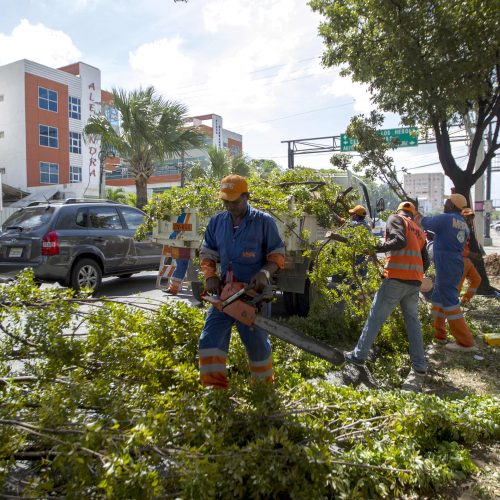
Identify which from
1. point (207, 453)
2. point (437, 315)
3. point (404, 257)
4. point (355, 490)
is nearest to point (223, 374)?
point (207, 453)

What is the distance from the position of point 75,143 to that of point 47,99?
3488mm

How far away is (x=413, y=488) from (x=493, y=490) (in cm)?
46

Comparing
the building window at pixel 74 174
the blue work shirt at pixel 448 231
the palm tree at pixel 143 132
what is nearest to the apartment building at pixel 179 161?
the building window at pixel 74 174

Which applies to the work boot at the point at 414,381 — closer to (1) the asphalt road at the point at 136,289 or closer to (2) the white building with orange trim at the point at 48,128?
(1) the asphalt road at the point at 136,289

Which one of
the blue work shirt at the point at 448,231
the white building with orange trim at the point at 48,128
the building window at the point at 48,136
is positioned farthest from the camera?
the building window at the point at 48,136

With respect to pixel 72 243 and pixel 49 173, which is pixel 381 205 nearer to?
pixel 72 243

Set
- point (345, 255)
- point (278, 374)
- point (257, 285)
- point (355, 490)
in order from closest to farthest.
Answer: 1. point (355, 490)
2. point (257, 285)
3. point (278, 374)
4. point (345, 255)

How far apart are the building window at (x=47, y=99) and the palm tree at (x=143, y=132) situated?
14595 mm

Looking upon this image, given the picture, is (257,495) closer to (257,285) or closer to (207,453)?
(207,453)

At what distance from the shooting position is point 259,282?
3039mm

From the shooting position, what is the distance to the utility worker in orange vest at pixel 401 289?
4.25 m

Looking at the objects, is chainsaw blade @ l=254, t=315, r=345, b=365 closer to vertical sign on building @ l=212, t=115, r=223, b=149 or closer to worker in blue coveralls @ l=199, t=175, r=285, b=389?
worker in blue coveralls @ l=199, t=175, r=285, b=389

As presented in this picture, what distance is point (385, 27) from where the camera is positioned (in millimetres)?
7840

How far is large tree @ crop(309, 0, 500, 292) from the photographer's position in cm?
742
